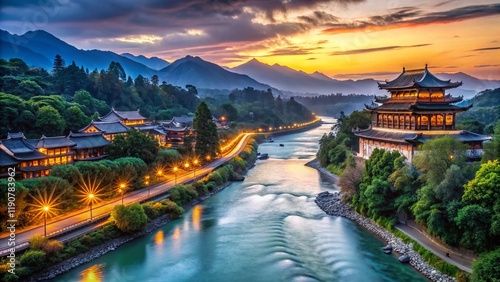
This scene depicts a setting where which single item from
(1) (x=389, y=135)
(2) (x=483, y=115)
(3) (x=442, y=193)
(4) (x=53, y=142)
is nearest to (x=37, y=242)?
(4) (x=53, y=142)

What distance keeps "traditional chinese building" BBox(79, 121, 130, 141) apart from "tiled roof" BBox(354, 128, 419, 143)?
82.2 ft

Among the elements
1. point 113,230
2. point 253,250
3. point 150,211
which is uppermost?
point 150,211

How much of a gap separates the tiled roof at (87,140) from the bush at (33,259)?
1675 cm

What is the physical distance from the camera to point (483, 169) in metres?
17.5

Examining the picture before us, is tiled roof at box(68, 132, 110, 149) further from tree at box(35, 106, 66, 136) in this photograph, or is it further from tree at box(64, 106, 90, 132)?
tree at box(64, 106, 90, 132)

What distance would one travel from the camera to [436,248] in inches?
755

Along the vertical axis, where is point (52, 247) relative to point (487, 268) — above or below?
below

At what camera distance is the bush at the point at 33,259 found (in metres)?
17.9

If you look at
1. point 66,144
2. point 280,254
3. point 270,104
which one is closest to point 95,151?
point 66,144

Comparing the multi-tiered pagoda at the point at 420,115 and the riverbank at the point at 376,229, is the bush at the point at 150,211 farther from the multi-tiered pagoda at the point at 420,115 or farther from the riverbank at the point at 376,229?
the multi-tiered pagoda at the point at 420,115

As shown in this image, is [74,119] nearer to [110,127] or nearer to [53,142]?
[110,127]

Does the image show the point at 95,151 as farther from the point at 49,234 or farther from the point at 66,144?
the point at 49,234

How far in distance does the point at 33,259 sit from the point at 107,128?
25.7 m

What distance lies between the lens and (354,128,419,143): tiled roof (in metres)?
26.9
